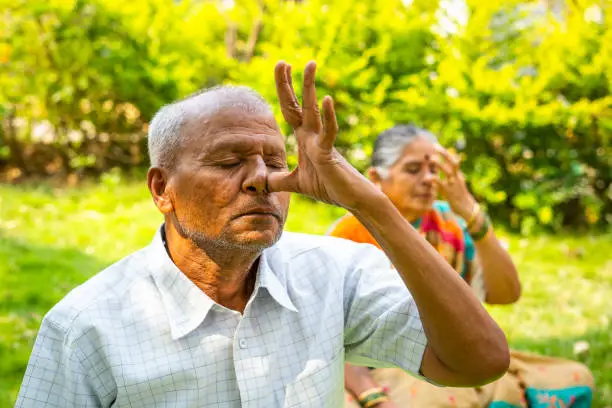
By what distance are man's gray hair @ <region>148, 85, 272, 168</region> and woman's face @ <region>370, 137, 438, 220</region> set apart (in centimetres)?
174

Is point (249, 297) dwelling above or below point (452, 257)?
above

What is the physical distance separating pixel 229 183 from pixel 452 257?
1.96 m

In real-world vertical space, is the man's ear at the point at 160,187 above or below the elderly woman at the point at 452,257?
above

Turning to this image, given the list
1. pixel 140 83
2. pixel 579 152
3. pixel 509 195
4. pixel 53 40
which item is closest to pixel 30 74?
pixel 53 40

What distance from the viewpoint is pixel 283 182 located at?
1836 millimetres

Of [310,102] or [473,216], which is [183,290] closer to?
[310,102]

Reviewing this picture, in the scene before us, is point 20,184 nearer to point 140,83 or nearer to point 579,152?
point 140,83

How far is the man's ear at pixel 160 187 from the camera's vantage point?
6.93ft

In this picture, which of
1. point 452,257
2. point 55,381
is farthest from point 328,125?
point 452,257

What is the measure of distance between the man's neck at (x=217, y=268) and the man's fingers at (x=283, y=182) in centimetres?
23

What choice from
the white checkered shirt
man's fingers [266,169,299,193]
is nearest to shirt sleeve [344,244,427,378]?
the white checkered shirt

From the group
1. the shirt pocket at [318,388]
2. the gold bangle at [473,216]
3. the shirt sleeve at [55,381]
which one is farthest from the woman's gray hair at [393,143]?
the shirt sleeve at [55,381]

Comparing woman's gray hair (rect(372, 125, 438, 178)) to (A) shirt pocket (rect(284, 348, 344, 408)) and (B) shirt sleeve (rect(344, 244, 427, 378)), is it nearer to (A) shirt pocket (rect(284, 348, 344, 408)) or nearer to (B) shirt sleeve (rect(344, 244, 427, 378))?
(B) shirt sleeve (rect(344, 244, 427, 378))

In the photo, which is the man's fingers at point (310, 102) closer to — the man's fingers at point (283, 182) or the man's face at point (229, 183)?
the man's fingers at point (283, 182)
